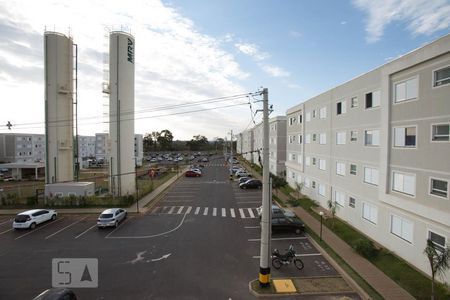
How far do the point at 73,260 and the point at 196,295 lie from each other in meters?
8.70

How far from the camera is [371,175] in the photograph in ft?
63.7

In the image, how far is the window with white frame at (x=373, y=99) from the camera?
18828 millimetres

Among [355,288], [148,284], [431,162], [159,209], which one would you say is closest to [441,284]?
[355,288]

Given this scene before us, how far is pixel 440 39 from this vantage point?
12750mm

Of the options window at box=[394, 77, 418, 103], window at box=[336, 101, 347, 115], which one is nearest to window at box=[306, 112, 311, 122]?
window at box=[336, 101, 347, 115]

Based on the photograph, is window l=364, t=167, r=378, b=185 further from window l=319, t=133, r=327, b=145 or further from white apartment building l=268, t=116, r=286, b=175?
white apartment building l=268, t=116, r=286, b=175

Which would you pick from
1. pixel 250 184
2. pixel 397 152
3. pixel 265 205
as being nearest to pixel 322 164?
pixel 397 152

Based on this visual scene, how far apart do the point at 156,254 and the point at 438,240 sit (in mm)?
14615

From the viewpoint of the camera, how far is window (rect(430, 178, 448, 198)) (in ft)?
42.0

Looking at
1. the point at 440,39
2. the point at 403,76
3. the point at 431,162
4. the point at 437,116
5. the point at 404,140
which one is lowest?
the point at 431,162

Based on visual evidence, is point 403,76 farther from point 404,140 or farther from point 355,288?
point 355,288

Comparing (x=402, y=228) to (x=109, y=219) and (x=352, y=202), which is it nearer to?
(x=352, y=202)

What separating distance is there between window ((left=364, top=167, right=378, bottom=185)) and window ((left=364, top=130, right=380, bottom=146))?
1742 mm

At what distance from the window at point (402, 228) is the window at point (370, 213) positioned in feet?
6.31
